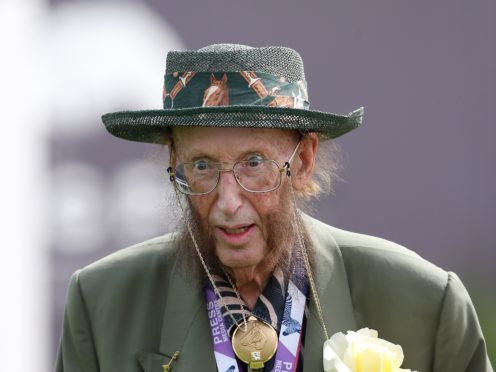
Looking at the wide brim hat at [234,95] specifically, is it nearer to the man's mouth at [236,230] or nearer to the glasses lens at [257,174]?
the glasses lens at [257,174]

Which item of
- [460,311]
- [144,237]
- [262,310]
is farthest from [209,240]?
[144,237]

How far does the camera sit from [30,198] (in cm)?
621

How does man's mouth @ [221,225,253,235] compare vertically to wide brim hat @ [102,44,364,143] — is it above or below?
below

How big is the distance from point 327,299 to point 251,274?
27 centimetres

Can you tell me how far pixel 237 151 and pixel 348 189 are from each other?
3.11 m

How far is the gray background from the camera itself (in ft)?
20.8

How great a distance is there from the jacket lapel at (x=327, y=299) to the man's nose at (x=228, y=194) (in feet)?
1.46

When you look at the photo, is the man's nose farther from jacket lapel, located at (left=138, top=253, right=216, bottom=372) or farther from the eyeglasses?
jacket lapel, located at (left=138, top=253, right=216, bottom=372)

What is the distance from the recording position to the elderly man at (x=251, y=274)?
3393 mm

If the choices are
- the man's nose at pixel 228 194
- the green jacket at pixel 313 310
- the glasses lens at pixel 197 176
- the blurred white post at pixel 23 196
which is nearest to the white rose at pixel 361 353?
the green jacket at pixel 313 310

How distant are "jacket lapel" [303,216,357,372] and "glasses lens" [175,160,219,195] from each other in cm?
49

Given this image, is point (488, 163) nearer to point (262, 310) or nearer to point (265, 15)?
point (265, 15)

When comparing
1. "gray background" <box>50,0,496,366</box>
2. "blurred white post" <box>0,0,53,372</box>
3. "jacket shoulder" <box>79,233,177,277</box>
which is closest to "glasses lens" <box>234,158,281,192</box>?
"jacket shoulder" <box>79,233,177,277</box>

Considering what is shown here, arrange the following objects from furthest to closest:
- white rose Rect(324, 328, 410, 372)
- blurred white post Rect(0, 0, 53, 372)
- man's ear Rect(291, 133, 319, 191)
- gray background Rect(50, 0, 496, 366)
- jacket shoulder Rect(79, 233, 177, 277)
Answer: gray background Rect(50, 0, 496, 366), blurred white post Rect(0, 0, 53, 372), jacket shoulder Rect(79, 233, 177, 277), man's ear Rect(291, 133, 319, 191), white rose Rect(324, 328, 410, 372)
